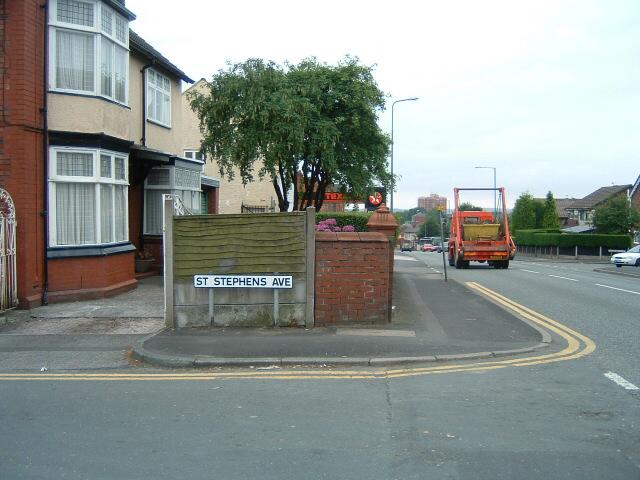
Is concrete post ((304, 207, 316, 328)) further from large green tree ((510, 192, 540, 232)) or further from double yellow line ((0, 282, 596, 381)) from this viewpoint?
large green tree ((510, 192, 540, 232))

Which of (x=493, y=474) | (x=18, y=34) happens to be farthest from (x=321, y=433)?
(x=18, y=34)

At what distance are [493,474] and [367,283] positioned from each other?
6.10m

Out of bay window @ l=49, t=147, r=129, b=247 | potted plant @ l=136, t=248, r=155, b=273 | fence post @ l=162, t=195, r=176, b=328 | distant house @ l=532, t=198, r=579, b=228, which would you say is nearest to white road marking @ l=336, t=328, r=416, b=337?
fence post @ l=162, t=195, r=176, b=328

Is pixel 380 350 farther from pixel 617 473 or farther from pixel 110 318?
pixel 110 318

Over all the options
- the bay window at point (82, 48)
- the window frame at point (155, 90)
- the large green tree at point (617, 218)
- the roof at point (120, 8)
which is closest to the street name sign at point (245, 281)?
the bay window at point (82, 48)

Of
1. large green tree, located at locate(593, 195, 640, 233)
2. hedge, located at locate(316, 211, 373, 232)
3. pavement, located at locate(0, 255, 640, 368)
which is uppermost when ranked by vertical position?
large green tree, located at locate(593, 195, 640, 233)

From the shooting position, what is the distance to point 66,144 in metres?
13.1

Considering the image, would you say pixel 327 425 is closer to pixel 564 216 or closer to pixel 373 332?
pixel 373 332

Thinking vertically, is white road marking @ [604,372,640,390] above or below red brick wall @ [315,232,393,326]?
below

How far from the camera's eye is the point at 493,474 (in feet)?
15.3

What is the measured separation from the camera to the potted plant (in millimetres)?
18000

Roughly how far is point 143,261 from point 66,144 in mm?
5566

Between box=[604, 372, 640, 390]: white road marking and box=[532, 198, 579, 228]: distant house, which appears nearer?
box=[604, 372, 640, 390]: white road marking

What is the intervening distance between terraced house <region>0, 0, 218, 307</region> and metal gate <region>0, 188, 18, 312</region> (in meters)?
0.14
